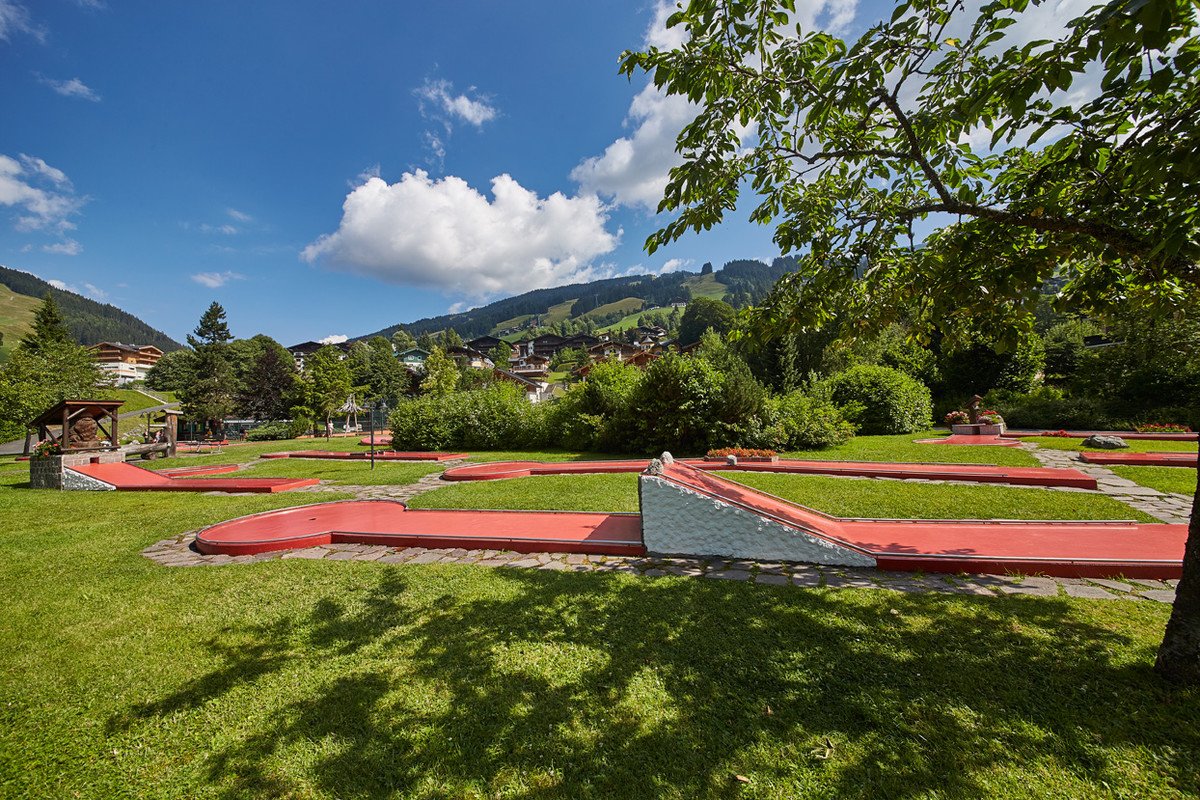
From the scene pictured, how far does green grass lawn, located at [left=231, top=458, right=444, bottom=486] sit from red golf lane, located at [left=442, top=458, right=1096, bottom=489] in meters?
1.30

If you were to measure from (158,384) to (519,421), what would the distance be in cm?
6873

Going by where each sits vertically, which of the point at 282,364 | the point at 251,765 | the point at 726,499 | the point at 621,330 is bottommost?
the point at 251,765

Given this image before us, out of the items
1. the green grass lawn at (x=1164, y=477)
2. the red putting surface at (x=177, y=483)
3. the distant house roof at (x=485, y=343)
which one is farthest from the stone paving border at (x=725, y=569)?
the distant house roof at (x=485, y=343)

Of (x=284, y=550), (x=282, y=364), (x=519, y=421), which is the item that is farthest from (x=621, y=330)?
(x=284, y=550)

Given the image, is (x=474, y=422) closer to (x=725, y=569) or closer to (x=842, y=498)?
(x=842, y=498)

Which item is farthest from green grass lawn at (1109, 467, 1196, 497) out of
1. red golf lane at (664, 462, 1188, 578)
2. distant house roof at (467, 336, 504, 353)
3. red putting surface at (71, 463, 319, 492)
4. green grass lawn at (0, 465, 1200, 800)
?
distant house roof at (467, 336, 504, 353)

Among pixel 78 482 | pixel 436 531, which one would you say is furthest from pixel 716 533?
pixel 78 482

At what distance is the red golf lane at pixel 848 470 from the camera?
862 cm

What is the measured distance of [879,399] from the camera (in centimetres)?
1953

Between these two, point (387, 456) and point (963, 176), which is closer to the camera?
point (963, 176)

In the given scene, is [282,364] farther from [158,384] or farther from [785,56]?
[785,56]

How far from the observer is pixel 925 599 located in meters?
3.94

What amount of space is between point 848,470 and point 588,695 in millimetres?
10047

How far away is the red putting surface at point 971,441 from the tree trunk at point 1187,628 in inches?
537
